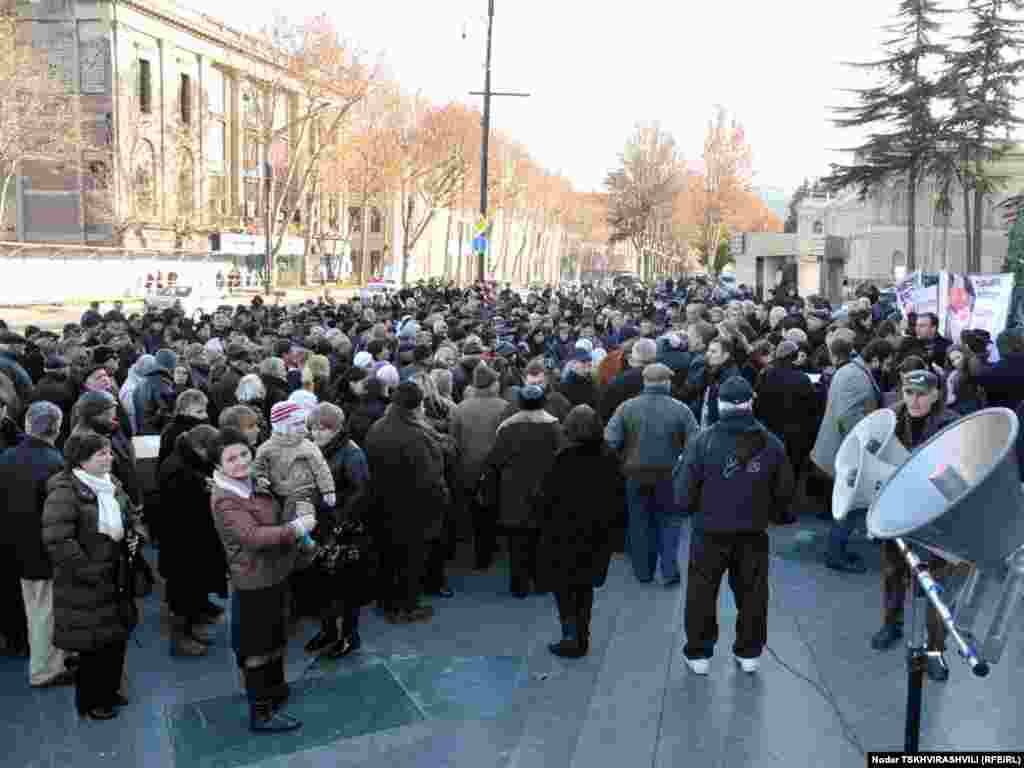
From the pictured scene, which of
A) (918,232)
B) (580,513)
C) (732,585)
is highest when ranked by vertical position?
(918,232)

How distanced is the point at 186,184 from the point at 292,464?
51.0 metres

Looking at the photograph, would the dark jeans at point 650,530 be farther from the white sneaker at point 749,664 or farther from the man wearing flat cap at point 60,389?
the man wearing flat cap at point 60,389

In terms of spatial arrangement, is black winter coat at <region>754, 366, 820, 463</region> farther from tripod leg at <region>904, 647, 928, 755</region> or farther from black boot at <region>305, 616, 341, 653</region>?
→ tripod leg at <region>904, 647, 928, 755</region>

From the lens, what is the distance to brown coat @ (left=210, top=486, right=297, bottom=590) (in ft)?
15.8

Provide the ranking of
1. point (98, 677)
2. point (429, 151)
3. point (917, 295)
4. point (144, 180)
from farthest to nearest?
point (429, 151) < point (144, 180) < point (917, 295) < point (98, 677)

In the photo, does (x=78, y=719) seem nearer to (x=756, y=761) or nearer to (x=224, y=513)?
(x=224, y=513)

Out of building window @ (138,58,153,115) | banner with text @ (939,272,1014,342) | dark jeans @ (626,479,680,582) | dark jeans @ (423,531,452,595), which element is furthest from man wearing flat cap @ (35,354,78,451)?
building window @ (138,58,153,115)

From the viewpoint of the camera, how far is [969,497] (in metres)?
2.64

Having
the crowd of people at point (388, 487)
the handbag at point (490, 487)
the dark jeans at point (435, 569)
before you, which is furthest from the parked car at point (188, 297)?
the handbag at point (490, 487)

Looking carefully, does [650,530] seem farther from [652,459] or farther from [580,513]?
[580,513]

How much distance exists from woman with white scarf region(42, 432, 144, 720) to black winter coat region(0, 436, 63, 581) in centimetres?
59

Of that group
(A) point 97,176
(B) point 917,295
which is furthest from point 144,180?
(B) point 917,295

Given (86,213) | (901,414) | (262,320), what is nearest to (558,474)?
(901,414)

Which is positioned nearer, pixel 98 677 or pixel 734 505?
pixel 98 677
